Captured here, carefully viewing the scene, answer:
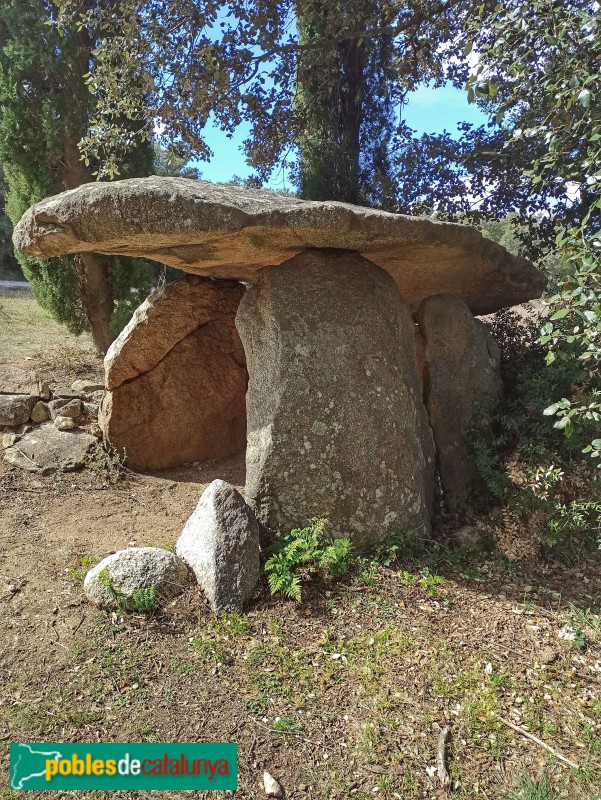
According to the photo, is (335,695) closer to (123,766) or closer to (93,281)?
(123,766)

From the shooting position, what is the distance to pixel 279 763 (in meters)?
2.60

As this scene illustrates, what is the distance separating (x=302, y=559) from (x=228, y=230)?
198cm

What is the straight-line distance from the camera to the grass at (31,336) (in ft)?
26.5

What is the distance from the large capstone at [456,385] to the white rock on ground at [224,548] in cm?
186

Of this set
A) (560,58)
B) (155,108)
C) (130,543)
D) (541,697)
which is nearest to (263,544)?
(130,543)

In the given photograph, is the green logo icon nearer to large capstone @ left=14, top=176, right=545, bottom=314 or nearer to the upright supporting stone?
the upright supporting stone

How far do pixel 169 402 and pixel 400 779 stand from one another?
3958 millimetres

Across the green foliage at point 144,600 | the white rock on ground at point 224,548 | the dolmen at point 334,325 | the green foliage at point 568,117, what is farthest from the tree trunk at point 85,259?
the green foliage at point 568,117

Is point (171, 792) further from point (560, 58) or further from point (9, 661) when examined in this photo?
point (560, 58)

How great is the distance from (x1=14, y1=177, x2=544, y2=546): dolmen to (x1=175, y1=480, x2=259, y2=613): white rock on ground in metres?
0.39

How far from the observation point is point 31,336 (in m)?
9.02

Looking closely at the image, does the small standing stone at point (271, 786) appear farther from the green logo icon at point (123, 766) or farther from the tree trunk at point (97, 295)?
the tree trunk at point (97, 295)

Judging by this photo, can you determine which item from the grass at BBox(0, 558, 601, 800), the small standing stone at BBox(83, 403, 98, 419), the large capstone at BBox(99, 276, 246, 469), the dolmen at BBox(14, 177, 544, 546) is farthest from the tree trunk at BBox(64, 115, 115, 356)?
the grass at BBox(0, 558, 601, 800)

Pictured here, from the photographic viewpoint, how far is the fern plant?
11.6ft
